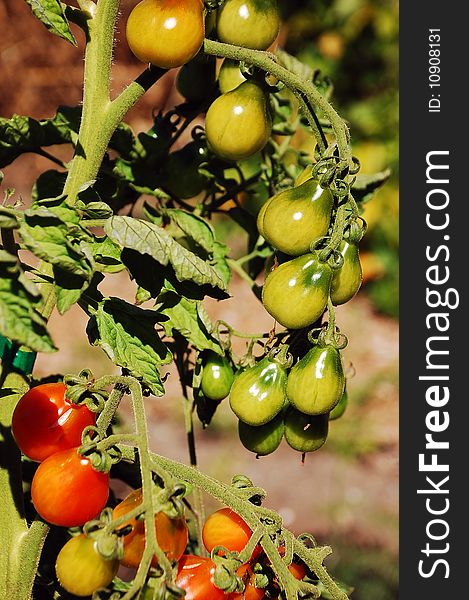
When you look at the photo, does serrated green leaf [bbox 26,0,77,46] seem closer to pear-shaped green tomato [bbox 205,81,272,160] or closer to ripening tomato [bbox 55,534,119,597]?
pear-shaped green tomato [bbox 205,81,272,160]

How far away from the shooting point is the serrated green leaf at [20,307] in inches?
22.9

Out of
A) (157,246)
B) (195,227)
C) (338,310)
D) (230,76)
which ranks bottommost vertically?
(157,246)

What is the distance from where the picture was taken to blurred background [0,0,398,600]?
114 inches

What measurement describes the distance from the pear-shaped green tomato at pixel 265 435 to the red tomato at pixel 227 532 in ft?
0.35

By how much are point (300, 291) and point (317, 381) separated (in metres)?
0.08

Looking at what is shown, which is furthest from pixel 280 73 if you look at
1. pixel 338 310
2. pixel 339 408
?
pixel 338 310

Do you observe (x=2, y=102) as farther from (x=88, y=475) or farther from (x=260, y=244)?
(x=88, y=475)

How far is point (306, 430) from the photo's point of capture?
838mm

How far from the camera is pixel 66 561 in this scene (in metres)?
0.65

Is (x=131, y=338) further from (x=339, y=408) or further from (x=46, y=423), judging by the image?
(x=339, y=408)

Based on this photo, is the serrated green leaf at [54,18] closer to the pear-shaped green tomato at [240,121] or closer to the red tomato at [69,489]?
the pear-shaped green tomato at [240,121]

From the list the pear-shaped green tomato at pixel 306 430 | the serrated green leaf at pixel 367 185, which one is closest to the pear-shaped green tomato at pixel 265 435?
the pear-shaped green tomato at pixel 306 430

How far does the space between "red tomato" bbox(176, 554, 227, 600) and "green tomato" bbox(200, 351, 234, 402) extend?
0.22 metres

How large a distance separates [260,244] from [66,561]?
479mm
